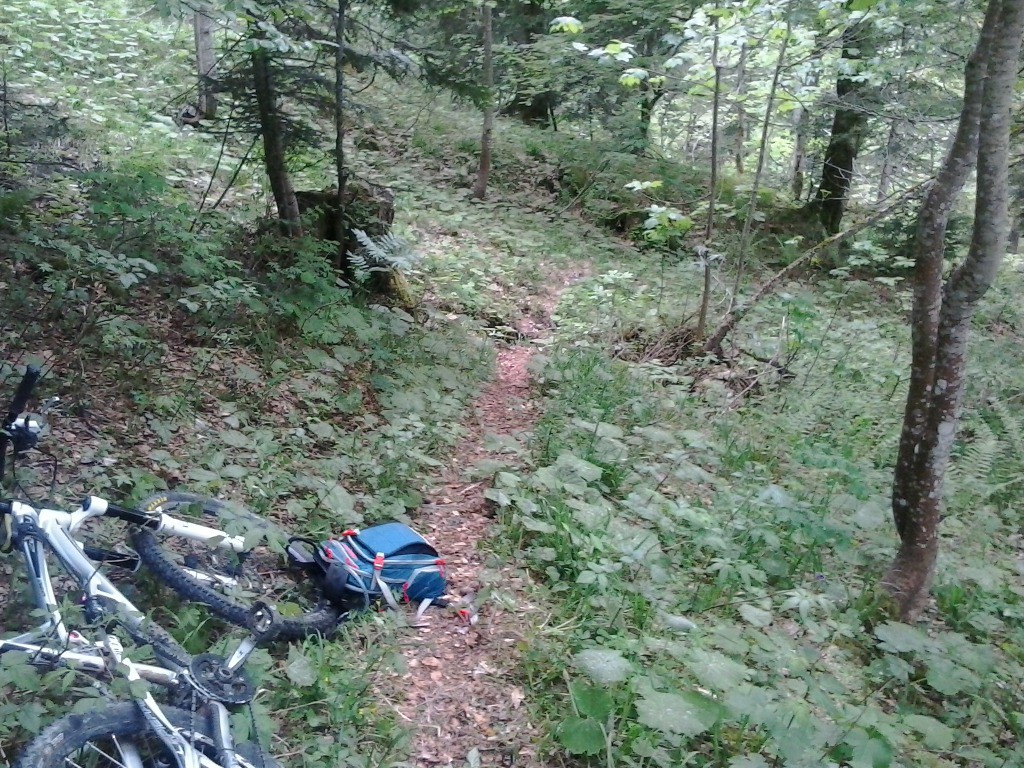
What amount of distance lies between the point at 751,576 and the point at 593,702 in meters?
1.60

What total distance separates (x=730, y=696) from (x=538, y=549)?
1.65 metres

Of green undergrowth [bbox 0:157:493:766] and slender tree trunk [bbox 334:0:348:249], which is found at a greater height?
slender tree trunk [bbox 334:0:348:249]

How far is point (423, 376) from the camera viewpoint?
6.96 metres

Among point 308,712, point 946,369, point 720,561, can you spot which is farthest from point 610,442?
point 308,712

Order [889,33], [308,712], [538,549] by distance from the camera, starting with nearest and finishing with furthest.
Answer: [308,712] < [538,549] < [889,33]

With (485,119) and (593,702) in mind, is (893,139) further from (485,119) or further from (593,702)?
(593,702)

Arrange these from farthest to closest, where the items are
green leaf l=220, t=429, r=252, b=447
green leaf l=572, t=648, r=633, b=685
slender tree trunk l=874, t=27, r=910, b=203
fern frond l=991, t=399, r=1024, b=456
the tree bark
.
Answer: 1. slender tree trunk l=874, t=27, r=910, b=203
2. the tree bark
3. fern frond l=991, t=399, r=1024, b=456
4. green leaf l=220, t=429, r=252, b=447
5. green leaf l=572, t=648, r=633, b=685

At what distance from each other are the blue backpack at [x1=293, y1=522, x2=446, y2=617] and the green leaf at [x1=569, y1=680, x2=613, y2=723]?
3.68ft

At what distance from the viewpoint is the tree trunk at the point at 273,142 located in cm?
680

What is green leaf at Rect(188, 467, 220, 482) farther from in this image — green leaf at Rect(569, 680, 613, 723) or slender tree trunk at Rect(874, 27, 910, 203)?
slender tree trunk at Rect(874, 27, 910, 203)

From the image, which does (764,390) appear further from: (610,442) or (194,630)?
(194,630)

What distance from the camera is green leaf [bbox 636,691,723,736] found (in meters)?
3.10

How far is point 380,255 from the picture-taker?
701 cm

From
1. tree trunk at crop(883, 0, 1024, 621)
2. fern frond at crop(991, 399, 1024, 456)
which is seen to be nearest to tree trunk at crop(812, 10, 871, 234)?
fern frond at crop(991, 399, 1024, 456)
